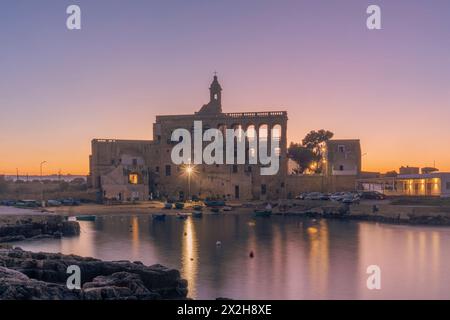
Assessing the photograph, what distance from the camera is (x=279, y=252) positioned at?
38594 millimetres

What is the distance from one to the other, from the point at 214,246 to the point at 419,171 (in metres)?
48.3

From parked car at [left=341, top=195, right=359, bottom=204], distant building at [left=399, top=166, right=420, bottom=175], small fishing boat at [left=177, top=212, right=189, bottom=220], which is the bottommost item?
small fishing boat at [left=177, top=212, right=189, bottom=220]

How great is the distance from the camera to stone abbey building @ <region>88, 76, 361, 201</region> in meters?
71.0

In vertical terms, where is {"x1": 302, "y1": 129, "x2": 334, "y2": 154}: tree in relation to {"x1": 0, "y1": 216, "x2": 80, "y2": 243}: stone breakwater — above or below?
above

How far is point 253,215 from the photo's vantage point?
208 ft

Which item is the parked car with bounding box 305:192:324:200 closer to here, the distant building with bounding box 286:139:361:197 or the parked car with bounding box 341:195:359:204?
the distant building with bounding box 286:139:361:197

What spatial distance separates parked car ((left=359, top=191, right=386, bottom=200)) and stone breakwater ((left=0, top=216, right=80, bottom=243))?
34.4 m

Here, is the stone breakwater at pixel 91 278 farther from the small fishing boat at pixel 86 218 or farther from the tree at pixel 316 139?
the tree at pixel 316 139

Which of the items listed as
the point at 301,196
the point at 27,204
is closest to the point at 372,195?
the point at 301,196

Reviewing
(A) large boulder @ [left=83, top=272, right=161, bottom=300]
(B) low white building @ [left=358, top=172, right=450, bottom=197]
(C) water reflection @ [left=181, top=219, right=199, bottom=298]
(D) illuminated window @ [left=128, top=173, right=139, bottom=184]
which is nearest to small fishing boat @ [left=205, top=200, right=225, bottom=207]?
(D) illuminated window @ [left=128, top=173, right=139, bottom=184]

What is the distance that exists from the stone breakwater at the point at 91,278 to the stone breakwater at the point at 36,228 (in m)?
16.6

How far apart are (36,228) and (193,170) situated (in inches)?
1180

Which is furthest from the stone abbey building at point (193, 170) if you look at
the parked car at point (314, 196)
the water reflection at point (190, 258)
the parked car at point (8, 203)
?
the water reflection at point (190, 258)
